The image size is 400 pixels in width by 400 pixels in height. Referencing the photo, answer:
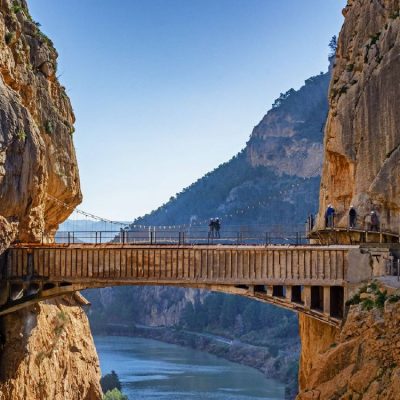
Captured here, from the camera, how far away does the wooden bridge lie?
1019 inches

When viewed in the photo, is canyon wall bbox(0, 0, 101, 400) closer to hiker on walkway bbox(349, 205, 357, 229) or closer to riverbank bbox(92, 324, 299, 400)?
hiker on walkway bbox(349, 205, 357, 229)

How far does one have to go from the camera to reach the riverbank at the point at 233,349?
10119 centimetres

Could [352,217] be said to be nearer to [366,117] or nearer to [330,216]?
[330,216]

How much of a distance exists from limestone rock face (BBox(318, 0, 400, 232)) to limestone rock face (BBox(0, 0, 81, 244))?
1220 cm

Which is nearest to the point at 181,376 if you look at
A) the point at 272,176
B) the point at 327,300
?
the point at 327,300

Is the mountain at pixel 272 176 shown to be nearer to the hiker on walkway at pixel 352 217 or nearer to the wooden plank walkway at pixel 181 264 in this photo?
the hiker on walkway at pixel 352 217

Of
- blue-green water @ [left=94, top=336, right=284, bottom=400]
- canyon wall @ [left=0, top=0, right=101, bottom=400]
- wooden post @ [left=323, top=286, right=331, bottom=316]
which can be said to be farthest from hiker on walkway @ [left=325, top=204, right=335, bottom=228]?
blue-green water @ [left=94, top=336, right=284, bottom=400]

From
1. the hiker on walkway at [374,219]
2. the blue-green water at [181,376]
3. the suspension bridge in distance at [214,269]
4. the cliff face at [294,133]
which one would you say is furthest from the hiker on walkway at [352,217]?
the cliff face at [294,133]

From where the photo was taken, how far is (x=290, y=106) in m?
185

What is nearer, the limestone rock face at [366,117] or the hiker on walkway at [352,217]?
the limestone rock face at [366,117]

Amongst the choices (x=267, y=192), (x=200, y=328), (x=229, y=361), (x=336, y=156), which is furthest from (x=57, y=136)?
(x=267, y=192)

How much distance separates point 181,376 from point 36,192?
7129 centimetres

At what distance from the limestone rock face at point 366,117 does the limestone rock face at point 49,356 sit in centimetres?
1269

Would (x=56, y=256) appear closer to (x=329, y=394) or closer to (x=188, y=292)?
(x=329, y=394)
